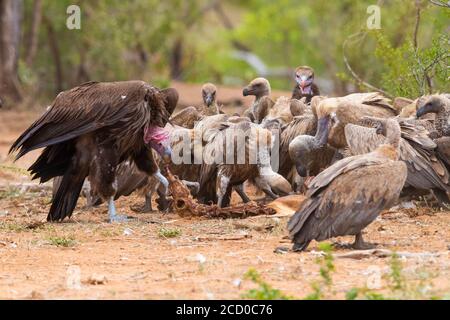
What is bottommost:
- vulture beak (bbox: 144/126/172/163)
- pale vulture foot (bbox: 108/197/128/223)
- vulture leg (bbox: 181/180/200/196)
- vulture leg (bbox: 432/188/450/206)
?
Result: pale vulture foot (bbox: 108/197/128/223)

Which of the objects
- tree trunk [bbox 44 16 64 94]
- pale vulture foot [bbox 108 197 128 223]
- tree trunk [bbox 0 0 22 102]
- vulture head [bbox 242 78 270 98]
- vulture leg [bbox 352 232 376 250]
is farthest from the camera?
tree trunk [bbox 44 16 64 94]

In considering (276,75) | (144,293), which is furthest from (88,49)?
(144,293)

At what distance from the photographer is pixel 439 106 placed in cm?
937

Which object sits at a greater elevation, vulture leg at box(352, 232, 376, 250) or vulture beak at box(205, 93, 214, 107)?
vulture beak at box(205, 93, 214, 107)

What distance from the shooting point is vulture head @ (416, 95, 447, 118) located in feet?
30.7

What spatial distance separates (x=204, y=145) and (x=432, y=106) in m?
2.06

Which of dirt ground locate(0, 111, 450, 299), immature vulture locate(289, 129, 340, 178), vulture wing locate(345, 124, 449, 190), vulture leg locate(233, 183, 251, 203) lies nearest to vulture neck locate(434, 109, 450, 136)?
vulture wing locate(345, 124, 449, 190)

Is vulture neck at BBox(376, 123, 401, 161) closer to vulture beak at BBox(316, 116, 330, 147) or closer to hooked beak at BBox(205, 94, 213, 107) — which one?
vulture beak at BBox(316, 116, 330, 147)

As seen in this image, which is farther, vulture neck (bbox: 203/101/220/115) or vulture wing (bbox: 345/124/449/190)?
vulture neck (bbox: 203/101/220/115)

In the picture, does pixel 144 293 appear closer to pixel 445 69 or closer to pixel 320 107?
pixel 320 107

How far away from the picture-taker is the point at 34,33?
19234 mm

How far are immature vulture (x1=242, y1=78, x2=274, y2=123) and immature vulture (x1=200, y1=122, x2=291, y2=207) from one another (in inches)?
56.9

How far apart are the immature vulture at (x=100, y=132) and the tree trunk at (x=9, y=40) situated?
343 inches
